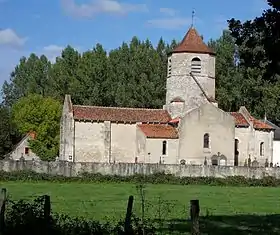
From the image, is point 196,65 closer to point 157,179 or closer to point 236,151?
point 236,151

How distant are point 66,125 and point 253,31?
55505 millimetres

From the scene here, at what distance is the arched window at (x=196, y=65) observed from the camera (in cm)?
7569

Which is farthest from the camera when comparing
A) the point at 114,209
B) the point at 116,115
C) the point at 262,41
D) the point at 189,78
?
the point at 189,78

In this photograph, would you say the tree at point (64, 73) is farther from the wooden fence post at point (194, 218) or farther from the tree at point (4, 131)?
the wooden fence post at point (194, 218)

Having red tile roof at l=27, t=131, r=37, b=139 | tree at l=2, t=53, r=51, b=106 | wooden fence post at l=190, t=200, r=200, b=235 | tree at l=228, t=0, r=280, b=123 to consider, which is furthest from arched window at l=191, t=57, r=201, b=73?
wooden fence post at l=190, t=200, r=200, b=235

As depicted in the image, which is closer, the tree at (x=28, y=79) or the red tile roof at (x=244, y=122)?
the red tile roof at (x=244, y=122)

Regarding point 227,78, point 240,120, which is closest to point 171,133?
point 240,120

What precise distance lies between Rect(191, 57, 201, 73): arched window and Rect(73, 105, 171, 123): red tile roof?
6.50 meters

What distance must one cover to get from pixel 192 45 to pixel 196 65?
2503 mm

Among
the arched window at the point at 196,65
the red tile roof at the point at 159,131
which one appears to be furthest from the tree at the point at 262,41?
the arched window at the point at 196,65

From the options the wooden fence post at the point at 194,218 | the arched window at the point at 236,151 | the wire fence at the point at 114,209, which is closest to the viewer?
the wooden fence post at the point at 194,218

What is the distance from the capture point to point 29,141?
86938mm

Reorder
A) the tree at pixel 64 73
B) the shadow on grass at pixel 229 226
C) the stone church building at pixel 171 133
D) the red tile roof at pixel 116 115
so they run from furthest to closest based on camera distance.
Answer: the tree at pixel 64 73 → the red tile roof at pixel 116 115 → the stone church building at pixel 171 133 → the shadow on grass at pixel 229 226

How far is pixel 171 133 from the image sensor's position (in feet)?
228
